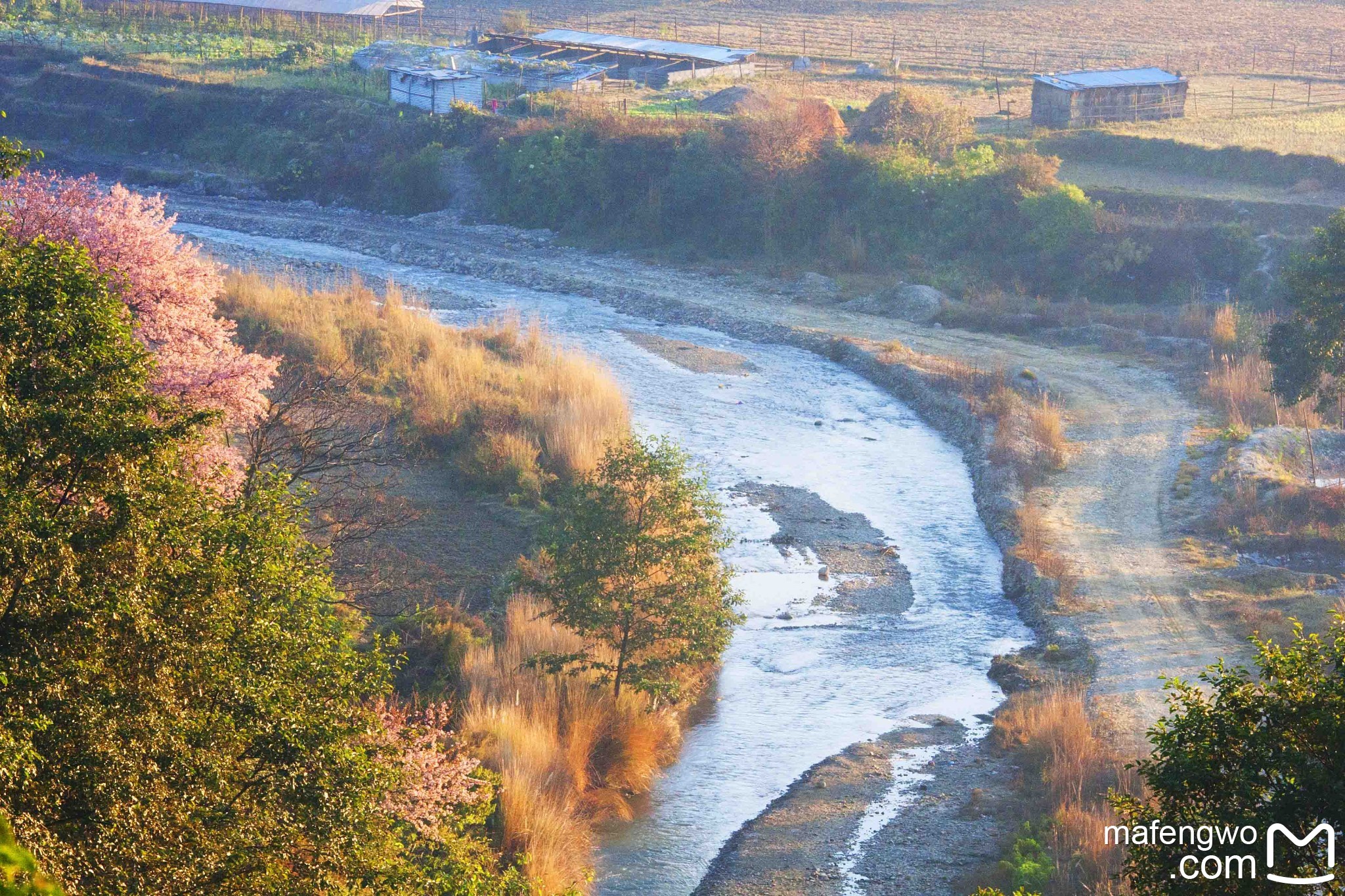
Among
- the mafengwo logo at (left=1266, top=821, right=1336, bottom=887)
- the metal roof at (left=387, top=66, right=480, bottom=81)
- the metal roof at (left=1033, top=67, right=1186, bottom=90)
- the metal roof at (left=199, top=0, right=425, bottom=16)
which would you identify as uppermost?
the metal roof at (left=199, top=0, right=425, bottom=16)

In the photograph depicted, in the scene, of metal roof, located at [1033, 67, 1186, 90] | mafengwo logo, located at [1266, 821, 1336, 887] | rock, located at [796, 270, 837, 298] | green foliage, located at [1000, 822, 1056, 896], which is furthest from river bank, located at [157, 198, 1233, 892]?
metal roof, located at [1033, 67, 1186, 90]

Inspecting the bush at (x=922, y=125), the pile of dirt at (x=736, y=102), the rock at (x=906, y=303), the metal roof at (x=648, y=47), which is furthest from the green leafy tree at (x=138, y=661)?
the metal roof at (x=648, y=47)

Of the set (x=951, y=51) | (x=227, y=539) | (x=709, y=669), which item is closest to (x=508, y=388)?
(x=709, y=669)

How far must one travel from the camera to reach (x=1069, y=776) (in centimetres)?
1461

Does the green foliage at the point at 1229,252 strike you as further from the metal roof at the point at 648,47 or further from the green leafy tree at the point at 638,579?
the metal roof at the point at 648,47

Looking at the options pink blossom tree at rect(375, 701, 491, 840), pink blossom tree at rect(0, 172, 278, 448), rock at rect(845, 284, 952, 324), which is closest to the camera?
pink blossom tree at rect(375, 701, 491, 840)

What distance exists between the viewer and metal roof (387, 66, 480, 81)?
178ft

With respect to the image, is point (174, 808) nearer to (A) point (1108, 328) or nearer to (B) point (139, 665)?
(B) point (139, 665)

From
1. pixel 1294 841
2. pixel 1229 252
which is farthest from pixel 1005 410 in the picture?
pixel 1294 841

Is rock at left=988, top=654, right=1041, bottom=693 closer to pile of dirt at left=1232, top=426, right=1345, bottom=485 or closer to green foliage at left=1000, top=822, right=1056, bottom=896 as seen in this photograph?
green foliage at left=1000, top=822, right=1056, bottom=896

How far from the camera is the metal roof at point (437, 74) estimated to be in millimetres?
54125

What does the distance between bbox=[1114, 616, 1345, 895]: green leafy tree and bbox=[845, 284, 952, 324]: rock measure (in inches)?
1205

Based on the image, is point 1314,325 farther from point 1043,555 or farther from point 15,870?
point 15,870

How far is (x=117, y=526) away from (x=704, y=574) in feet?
35.8
